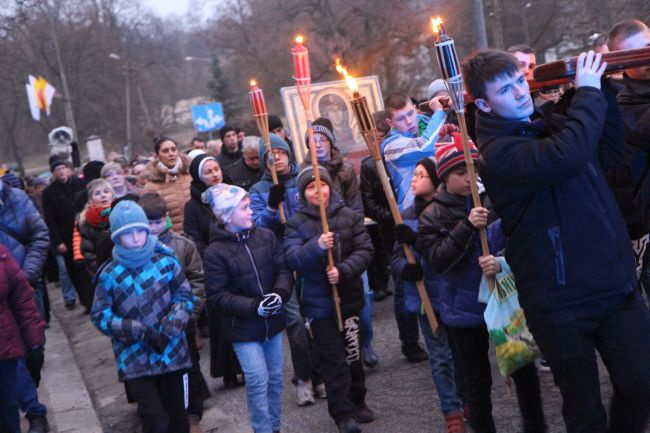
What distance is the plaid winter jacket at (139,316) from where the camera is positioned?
17.1 ft

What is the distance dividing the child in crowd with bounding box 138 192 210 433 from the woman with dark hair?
200 centimetres

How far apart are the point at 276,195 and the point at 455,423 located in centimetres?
235

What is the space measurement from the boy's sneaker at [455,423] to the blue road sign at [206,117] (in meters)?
25.9

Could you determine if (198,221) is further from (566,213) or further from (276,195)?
(566,213)

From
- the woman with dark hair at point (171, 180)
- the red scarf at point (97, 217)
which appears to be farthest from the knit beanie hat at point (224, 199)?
the woman with dark hair at point (171, 180)

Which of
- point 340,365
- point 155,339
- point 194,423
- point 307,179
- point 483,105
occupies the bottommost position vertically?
point 194,423

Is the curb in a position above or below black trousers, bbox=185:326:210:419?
below

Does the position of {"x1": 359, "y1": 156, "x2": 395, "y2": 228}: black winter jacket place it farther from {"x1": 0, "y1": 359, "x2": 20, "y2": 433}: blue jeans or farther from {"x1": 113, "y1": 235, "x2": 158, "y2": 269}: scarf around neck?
{"x1": 0, "y1": 359, "x2": 20, "y2": 433}: blue jeans

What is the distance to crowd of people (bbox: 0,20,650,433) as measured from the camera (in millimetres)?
3439

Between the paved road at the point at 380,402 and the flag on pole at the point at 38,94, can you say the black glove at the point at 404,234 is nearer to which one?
the paved road at the point at 380,402

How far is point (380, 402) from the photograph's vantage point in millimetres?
6035

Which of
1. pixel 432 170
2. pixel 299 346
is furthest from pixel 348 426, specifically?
pixel 432 170

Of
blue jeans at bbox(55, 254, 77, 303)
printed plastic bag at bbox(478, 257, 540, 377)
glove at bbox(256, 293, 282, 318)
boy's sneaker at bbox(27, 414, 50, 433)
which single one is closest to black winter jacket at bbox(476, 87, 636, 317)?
printed plastic bag at bbox(478, 257, 540, 377)

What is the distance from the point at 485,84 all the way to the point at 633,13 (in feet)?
30.6
